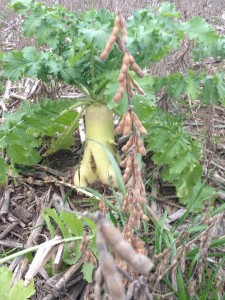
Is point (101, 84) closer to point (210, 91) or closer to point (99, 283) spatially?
point (210, 91)

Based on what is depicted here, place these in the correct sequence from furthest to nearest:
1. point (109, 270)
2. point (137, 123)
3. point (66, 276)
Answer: point (66, 276)
point (137, 123)
point (109, 270)

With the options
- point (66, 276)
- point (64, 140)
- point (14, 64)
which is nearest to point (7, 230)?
point (66, 276)

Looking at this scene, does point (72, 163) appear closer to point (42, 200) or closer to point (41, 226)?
point (42, 200)

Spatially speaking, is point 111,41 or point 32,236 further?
point 32,236

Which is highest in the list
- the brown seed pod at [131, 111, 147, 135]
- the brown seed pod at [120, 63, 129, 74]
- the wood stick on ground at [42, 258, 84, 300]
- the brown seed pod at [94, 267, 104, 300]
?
the brown seed pod at [120, 63, 129, 74]

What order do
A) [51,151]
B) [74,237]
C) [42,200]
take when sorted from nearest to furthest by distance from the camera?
1. [74,237]
2. [42,200]
3. [51,151]

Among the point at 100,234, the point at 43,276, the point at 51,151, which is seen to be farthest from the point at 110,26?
the point at 100,234

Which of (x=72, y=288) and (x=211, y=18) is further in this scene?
(x=211, y=18)

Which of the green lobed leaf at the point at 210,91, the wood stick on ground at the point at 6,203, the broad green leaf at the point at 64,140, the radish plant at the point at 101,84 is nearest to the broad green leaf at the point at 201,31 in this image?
the radish plant at the point at 101,84

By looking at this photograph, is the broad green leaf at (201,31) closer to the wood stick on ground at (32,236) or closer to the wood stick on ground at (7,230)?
the wood stick on ground at (32,236)

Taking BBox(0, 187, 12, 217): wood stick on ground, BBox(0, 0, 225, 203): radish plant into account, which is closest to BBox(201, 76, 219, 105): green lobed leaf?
BBox(0, 0, 225, 203): radish plant

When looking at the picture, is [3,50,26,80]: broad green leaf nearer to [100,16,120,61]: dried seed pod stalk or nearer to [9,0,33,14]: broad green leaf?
[9,0,33,14]: broad green leaf
